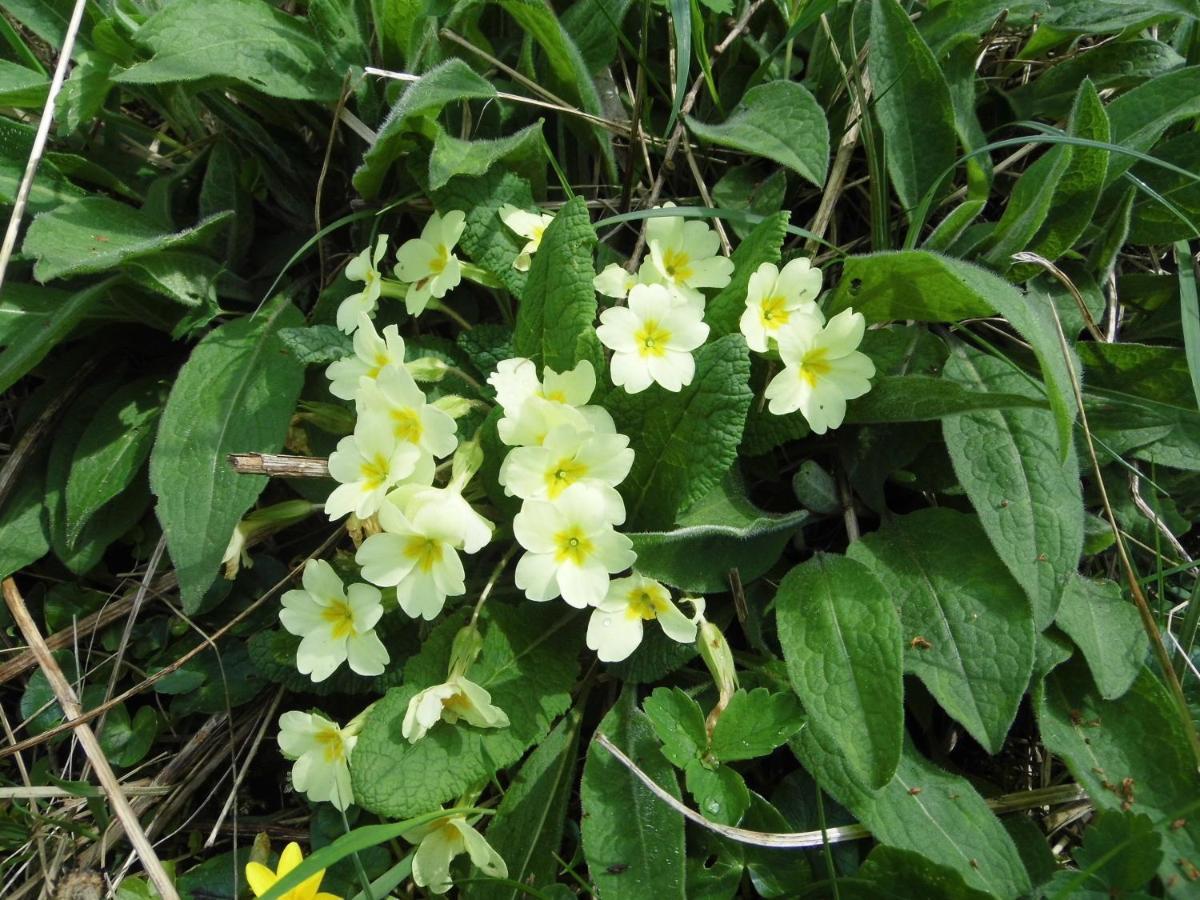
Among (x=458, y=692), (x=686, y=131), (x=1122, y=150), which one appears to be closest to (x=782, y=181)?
(x=686, y=131)

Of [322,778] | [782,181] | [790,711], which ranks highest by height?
[782,181]

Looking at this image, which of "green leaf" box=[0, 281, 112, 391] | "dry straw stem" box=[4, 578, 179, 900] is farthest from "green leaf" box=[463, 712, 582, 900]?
"green leaf" box=[0, 281, 112, 391]

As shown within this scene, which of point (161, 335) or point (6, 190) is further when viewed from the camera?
point (161, 335)

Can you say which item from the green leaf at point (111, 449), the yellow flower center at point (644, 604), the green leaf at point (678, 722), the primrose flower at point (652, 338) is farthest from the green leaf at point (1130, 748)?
the green leaf at point (111, 449)

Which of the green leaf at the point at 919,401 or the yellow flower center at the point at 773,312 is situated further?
the yellow flower center at the point at 773,312

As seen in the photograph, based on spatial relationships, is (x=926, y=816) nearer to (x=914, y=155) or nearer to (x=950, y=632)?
(x=950, y=632)

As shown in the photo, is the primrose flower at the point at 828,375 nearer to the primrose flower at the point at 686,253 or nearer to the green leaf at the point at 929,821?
the primrose flower at the point at 686,253

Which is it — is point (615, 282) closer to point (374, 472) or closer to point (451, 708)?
point (374, 472)
